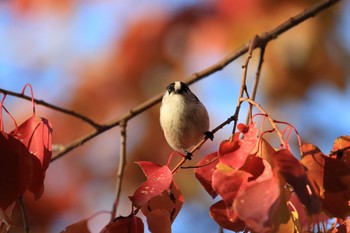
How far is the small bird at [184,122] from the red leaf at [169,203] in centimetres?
54

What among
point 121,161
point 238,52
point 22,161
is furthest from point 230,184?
point 238,52

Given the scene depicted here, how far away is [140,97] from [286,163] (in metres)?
1.72

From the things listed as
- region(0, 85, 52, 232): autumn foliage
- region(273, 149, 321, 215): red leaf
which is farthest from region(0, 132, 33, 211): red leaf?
region(273, 149, 321, 215): red leaf

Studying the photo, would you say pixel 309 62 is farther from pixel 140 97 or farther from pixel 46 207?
pixel 46 207

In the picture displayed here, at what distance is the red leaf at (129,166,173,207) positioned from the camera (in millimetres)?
912

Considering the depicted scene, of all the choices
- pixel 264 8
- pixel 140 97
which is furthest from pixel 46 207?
pixel 264 8

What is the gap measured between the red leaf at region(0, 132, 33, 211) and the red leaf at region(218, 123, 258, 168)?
0.34 meters

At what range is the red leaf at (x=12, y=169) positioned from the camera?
920 mm

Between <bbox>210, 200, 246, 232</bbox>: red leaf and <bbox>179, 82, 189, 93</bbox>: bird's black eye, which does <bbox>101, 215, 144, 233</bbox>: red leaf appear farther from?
<bbox>179, 82, 189, 93</bbox>: bird's black eye

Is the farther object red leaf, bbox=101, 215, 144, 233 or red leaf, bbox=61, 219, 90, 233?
red leaf, bbox=61, 219, 90, 233

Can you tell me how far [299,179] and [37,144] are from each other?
51cm

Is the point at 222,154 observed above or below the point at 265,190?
above

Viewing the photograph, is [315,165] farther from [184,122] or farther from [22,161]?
[184,122]

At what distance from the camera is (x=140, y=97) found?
2.45m
